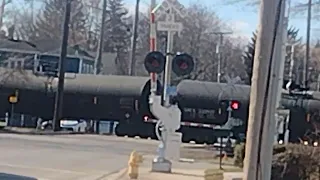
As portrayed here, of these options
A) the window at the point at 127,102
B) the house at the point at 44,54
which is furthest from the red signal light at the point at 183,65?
the house at the point at 44,54

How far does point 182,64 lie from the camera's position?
20688 mm

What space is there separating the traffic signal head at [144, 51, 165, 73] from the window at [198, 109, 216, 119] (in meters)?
21.2

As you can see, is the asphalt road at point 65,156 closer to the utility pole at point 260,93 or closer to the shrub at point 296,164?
the shrub at point 296,164

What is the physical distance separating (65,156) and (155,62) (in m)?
7.38

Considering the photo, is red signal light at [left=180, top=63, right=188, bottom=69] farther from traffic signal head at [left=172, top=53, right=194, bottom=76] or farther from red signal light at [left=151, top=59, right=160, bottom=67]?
red signal light at [left=151, top=59, right=160, bottom=67]

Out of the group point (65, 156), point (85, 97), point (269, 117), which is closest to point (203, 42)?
point (85, 97)

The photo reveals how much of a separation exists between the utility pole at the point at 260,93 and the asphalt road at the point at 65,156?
9.19 metres

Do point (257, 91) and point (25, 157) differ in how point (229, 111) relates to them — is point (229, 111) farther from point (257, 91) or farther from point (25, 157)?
point (257, 91)

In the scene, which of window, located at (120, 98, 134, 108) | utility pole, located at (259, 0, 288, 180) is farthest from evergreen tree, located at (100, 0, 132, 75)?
utility pole, located at (259, 0, 288, 180)

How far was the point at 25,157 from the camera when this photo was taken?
2592cm

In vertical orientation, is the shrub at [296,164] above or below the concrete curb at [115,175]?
above

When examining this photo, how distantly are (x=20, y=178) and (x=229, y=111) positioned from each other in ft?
108

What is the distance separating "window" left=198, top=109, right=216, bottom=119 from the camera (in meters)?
41.8

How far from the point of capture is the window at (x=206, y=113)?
41.8 meters
